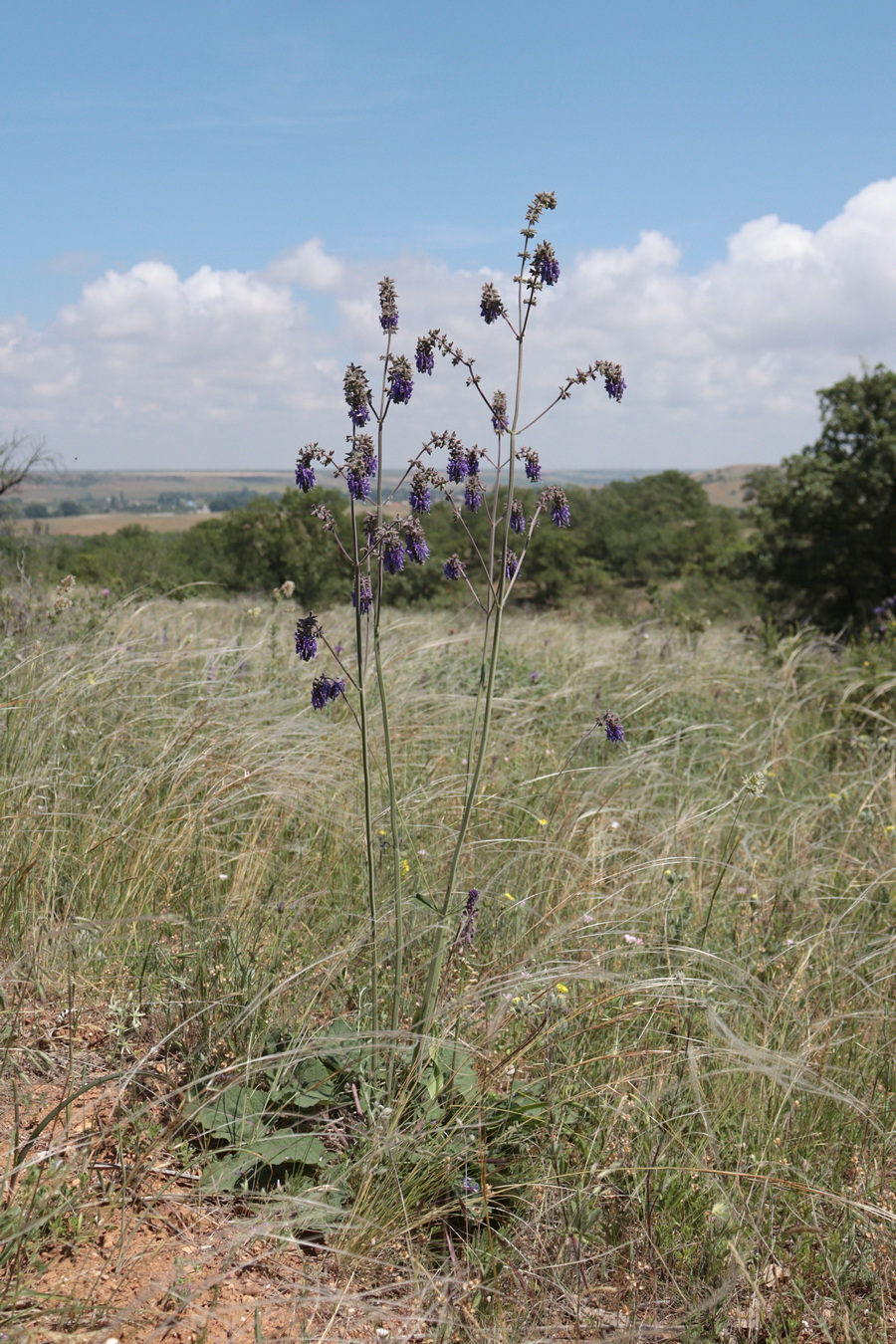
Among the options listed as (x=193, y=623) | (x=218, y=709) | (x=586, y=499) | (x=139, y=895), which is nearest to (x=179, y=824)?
(x=139, y=895)

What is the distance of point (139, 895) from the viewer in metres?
2.75

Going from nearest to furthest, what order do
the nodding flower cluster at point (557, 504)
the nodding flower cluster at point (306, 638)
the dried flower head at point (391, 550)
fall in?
the dried flower head at point (391, 550) → the nodding flower cluster at point (306, 638) → the nodding flower cluster at point (557, 504)

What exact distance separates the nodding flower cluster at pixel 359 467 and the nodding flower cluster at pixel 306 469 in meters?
0.10

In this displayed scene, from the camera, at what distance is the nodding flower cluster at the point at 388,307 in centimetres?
207

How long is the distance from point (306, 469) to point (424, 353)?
400mm

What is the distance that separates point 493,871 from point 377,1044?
1212 mm

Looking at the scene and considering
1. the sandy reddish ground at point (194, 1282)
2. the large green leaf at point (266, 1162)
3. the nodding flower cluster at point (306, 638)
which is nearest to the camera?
the sandy reddish ground at point (194, 1282)

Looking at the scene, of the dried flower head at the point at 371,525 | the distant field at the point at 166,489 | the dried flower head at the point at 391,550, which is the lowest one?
the dried flower head at the point at 391,550

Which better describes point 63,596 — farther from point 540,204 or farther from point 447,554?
point 447,554

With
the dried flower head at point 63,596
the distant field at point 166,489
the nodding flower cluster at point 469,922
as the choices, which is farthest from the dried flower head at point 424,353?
the distant field at point 166,489

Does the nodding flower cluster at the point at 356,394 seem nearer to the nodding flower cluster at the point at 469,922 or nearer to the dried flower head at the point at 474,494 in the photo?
the dried flower head at the point at 474,494

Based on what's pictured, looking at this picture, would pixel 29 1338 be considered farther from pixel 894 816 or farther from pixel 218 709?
pixel 894 816

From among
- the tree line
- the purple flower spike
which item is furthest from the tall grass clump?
the tree line

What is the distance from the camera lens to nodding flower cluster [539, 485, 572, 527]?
2172mm
